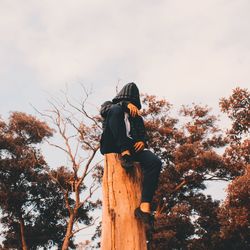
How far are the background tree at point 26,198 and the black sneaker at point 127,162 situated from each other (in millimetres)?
21666

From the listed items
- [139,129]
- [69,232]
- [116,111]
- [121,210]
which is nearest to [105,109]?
[116,111]

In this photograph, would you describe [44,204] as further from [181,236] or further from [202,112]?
[202,112]

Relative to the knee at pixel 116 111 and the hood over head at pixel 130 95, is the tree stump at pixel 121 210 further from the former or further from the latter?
the hood over head at pixel 130 95

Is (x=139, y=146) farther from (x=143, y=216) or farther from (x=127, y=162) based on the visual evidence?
(x=143, y=216)

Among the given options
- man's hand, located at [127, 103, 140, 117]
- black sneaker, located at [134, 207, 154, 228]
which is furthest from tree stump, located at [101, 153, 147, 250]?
man's hand, located at [127, 103, 140, 117]

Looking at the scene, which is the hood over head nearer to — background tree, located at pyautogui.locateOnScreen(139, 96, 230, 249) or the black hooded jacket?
the black hooded jacket

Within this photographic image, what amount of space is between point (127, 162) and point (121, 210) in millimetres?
462

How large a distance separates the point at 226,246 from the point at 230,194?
231 inches

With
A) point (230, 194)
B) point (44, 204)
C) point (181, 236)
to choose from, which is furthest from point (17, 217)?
point (230, 194)

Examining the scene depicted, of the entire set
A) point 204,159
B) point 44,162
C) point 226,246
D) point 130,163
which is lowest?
point 130,163

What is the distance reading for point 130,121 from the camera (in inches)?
157

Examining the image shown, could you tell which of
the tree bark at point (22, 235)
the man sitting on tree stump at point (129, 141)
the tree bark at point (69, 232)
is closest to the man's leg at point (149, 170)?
the man sitting on tree stump at point (129, 141)

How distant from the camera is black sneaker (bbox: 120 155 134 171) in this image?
11.8 ft

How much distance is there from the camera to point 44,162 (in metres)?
25.8
